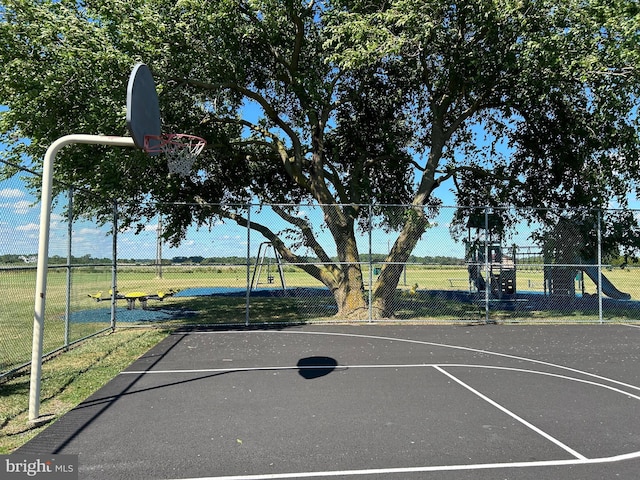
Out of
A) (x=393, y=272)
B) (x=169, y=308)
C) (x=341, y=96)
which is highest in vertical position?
(x=341, y=96)

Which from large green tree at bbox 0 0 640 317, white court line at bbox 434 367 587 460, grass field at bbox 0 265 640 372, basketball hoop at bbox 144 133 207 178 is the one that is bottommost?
white court line at bbox 434 367 587 460

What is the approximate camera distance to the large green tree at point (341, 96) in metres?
10.5

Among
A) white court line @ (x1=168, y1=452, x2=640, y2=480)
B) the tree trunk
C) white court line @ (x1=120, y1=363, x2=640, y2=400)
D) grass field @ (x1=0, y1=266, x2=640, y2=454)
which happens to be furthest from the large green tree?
white court line @ (x1=168, y1=452, x2=640, y2=480)

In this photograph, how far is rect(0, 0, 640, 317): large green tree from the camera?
1055cm

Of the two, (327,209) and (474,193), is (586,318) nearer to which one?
(474,193)

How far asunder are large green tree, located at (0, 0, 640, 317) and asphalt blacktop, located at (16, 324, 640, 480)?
541cm

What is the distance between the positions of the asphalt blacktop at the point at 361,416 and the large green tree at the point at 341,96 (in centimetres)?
541

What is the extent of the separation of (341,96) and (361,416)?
1159cm

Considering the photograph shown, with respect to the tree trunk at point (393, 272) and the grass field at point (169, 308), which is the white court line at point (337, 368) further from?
the tree trunk at point (393, 272)

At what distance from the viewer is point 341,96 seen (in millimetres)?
14859

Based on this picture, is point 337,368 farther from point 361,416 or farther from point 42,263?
point 42,263

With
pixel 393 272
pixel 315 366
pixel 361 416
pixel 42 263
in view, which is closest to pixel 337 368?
pixel 315 366

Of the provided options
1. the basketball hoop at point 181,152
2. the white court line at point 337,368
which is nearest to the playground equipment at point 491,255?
the white court line at point 337,368

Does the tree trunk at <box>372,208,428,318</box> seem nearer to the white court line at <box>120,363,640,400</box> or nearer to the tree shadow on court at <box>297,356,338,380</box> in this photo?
the tree shadow on court at <box>297,356,338,380</box>
